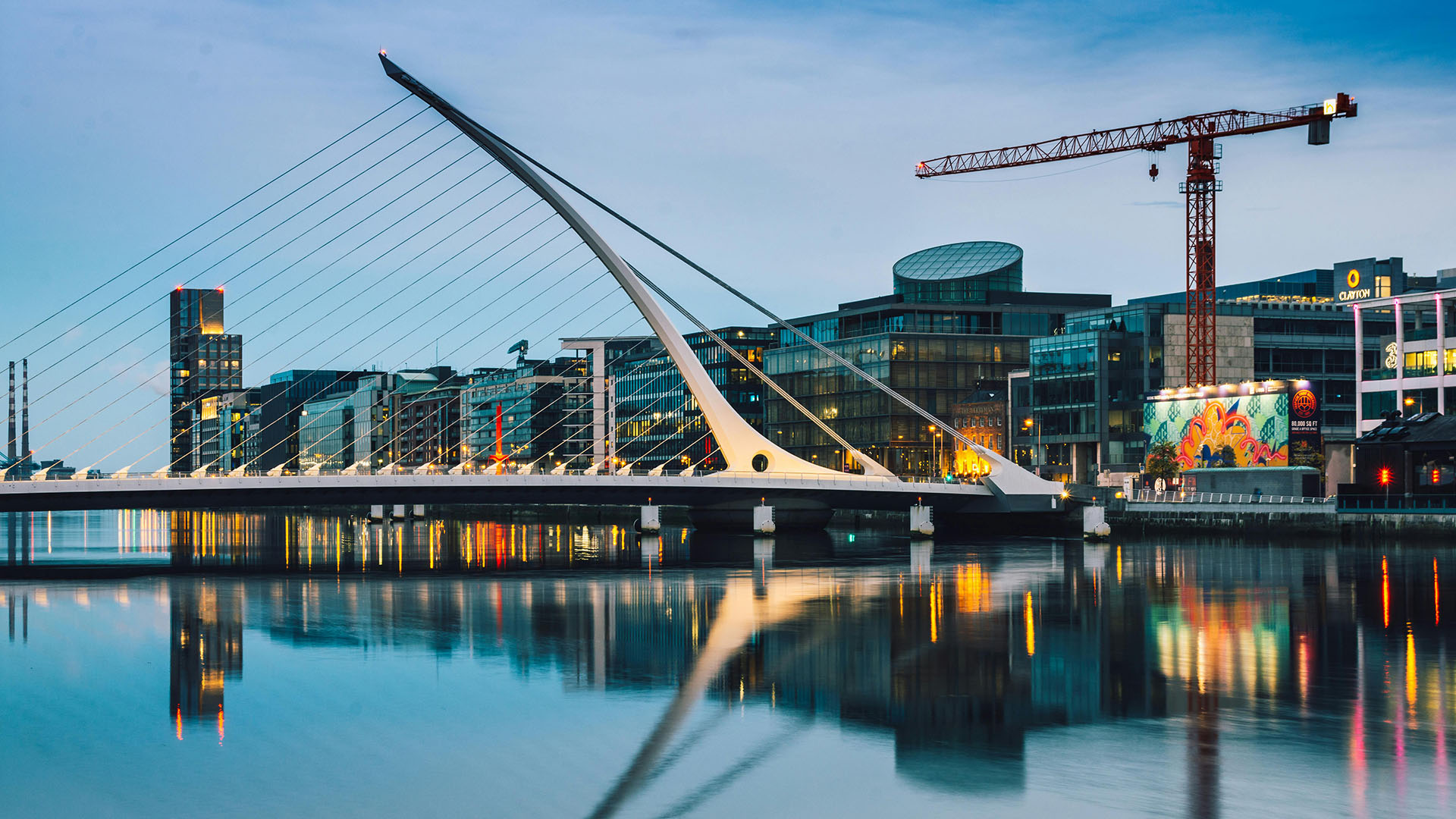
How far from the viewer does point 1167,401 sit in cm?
9256

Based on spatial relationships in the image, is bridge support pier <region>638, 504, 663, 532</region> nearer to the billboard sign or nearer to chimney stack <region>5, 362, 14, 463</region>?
the billboard sign

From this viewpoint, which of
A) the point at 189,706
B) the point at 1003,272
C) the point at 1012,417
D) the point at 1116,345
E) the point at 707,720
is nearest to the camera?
the point at 707,720

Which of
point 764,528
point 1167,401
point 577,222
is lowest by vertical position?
point 764,528

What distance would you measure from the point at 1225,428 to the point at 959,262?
71.8 metres

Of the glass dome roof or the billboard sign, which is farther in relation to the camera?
the glass dome roof

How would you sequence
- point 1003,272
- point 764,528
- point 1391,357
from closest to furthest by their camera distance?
point 764,528
point 1391,357
point 1003,272

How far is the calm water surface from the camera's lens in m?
18.1

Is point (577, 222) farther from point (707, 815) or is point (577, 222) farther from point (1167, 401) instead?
point (707, 815)

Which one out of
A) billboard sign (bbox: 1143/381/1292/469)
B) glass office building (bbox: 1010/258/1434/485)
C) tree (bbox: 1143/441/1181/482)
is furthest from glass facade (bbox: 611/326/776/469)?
billboard sign (bbox: 1143/381/1292/469)

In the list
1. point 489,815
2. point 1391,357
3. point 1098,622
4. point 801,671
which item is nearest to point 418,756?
point 489,815

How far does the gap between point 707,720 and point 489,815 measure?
5823 mm

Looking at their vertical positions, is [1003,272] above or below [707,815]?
above

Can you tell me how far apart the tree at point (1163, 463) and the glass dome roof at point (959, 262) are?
6097 centimetres

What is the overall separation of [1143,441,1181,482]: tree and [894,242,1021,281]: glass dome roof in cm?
6097
